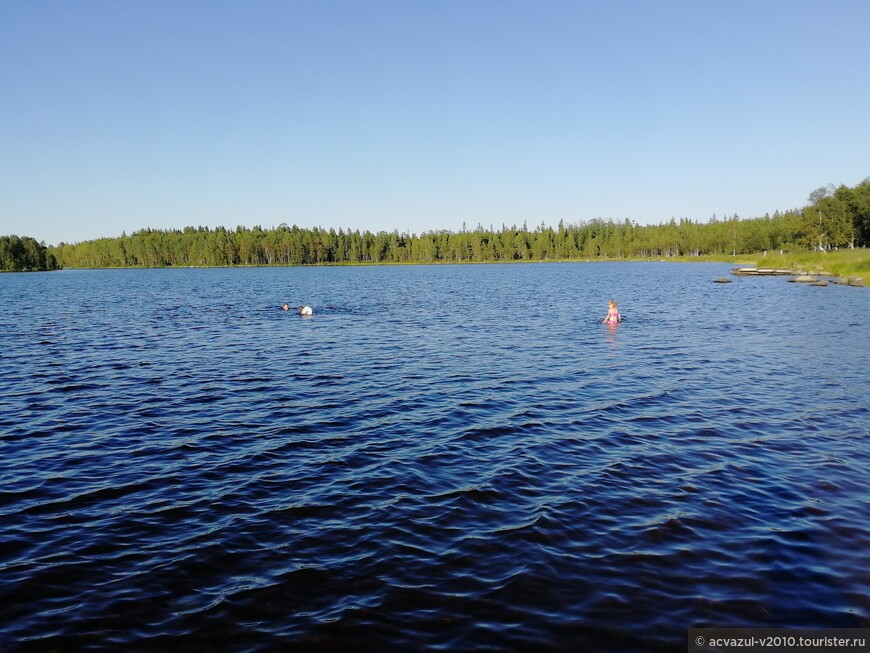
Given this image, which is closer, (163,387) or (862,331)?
(163,387)

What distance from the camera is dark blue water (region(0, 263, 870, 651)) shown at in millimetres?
8164

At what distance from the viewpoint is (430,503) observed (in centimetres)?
1191

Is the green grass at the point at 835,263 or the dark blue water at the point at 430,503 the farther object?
the green grass at the point at 835,263

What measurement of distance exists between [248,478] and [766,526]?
35.7 ft

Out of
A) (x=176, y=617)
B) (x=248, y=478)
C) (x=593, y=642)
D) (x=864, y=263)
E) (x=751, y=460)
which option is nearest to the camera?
(x=593, y=642)

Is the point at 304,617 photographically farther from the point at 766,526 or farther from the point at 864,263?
the point at 864,263

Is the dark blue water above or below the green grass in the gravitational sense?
below

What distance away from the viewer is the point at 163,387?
2311 centimetres

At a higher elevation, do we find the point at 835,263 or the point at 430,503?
the point at 835,263

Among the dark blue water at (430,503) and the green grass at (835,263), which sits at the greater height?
the green grass at (835,263)

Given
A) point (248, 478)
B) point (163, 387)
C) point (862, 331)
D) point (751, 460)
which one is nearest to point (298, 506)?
point (248, 478)

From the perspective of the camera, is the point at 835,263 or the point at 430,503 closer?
the point at 430,503

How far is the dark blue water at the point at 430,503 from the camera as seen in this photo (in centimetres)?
816

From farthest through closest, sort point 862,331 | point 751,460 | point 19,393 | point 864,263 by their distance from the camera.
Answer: point 864,263
point 862,331
point 19,393
point 751,460
